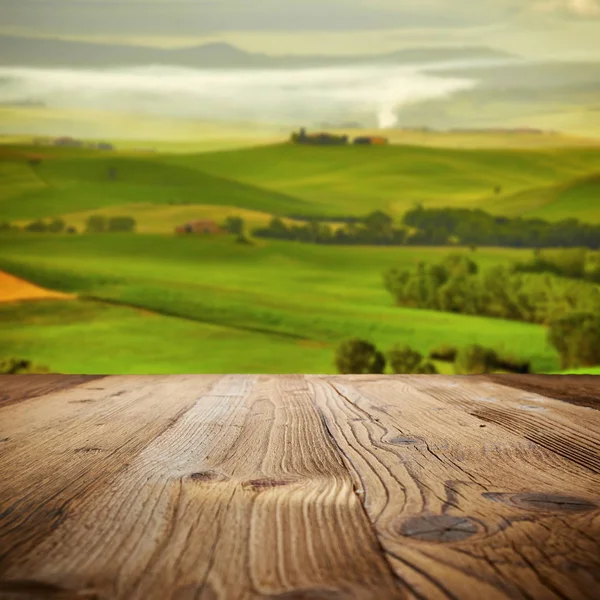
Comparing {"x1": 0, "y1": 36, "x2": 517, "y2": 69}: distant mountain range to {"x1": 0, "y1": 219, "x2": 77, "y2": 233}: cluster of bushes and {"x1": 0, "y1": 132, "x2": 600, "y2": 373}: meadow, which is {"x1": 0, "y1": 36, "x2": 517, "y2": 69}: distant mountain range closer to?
{"x1": 0, "y1": 132, "x2": 600, "y2": 373}: meadow

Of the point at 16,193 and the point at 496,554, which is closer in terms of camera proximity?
the point at 496,554

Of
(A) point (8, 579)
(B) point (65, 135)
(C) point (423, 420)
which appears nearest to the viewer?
(A) point (8, 579)

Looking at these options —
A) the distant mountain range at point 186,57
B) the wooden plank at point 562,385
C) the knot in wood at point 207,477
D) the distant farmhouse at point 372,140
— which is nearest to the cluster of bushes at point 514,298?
the distant farmhouse at point 372,140

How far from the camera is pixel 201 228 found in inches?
186

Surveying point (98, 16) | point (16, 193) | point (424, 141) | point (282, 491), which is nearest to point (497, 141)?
point (424, 141)

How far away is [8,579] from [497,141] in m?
4.75

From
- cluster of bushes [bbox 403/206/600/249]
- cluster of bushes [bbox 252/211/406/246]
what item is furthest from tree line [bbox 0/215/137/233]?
cluster of bushes [bbox 403/206/600/249]

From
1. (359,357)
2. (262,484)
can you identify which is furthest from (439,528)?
(359,357)

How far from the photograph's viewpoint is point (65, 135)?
4766mm

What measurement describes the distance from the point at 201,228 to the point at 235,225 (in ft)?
0.69

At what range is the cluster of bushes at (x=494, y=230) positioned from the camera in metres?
4.63

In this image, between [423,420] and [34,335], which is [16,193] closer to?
[34,335]

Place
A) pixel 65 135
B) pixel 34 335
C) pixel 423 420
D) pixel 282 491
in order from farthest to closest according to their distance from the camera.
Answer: pixel 65 135, pixel 34 335, pixel 423 420, pixel 282 491

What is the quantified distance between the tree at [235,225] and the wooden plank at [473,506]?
3.54m
